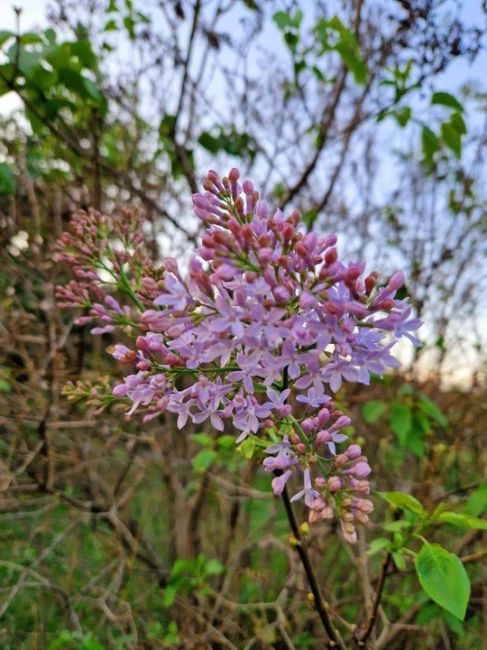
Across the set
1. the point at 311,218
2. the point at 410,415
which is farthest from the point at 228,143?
the point at 410,415

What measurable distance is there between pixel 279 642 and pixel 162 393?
1906mm

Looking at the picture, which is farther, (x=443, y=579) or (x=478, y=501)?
(x=478, y=501)

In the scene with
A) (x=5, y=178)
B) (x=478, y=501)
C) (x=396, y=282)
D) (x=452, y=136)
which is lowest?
(x=478, y=501)

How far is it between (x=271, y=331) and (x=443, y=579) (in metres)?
0.67

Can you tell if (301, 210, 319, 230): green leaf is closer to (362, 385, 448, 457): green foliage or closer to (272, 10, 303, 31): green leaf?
(272, 10, 303, 31): green leaf

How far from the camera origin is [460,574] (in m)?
1.18

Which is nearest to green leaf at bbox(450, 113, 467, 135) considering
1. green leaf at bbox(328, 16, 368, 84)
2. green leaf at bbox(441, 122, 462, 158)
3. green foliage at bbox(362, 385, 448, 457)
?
green leaf at bbox(441, 122, 462, 158)

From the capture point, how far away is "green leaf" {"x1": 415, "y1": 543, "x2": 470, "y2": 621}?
1133 mm

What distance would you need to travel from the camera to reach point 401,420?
105 inches

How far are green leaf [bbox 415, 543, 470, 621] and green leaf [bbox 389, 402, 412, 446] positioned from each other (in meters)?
1.40

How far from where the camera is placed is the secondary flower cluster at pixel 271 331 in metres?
0.93

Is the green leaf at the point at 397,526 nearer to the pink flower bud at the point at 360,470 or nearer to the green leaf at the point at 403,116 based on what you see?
the pink flower bud at the point at 360,470

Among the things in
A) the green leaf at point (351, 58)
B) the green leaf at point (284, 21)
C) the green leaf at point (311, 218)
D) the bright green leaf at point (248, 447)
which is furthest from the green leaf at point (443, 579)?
the green leaf at point (284, 21)

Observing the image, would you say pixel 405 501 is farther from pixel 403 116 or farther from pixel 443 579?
pixel 403 116
